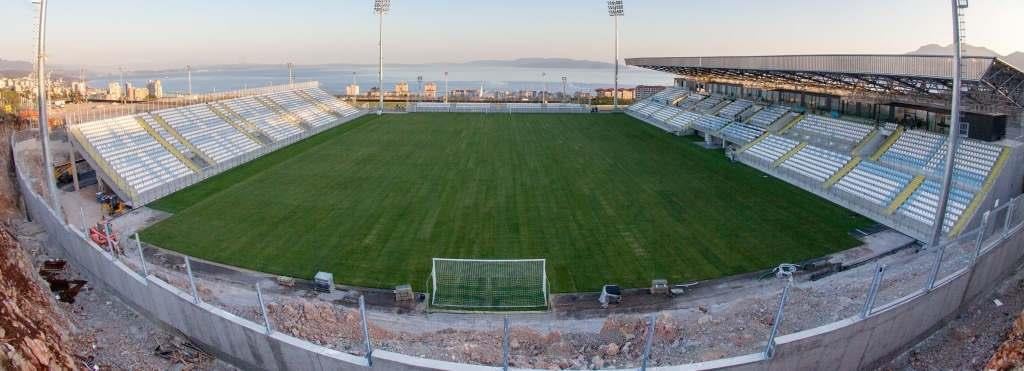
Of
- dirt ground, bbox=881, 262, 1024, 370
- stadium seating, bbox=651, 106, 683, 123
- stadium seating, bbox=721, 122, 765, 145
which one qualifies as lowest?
dirt ground, bbox=881, 262, 1024, 370

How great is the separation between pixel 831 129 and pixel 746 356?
25.4 meters

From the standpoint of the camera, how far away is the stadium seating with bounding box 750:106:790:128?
36147mm

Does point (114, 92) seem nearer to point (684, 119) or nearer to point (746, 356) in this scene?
point (684, 119)

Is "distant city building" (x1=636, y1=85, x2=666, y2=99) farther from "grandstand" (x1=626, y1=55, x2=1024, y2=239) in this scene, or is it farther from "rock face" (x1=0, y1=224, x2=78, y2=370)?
"rock face" (x1=0, y1=224, x2=78, y2=370)

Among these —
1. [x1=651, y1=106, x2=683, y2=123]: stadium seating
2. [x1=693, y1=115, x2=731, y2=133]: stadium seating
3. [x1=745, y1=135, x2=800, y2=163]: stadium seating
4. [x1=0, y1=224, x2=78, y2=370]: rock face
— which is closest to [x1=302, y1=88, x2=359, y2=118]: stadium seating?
[x1=651, y1=106, x2=683, y2=123]: stadium seating

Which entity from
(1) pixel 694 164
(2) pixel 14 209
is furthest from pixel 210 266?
(1) pixel 694 164

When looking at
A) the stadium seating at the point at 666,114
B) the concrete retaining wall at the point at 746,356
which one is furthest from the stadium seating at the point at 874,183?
the stadium seating at the point at 666,114

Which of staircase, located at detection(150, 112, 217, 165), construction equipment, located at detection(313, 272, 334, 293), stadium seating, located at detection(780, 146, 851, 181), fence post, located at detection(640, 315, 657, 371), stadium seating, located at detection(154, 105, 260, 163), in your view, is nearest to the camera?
fence post, located at detection(640, 315, 657, 371)

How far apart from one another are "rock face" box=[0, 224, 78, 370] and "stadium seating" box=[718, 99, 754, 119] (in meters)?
38.5

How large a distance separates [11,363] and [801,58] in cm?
2924

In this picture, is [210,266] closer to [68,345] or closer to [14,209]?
[68,345]

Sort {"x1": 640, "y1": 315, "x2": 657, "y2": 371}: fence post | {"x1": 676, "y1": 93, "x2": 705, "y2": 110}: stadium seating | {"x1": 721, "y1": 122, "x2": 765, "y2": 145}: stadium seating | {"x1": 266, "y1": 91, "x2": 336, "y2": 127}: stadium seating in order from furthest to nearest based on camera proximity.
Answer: {"x1": 676, "y1": 93, "x2": 705, "y2": 110}: stadium seating → {"x1": 266, "y1": 91, "x2": 336, "y2": 127}: stadium seating → {"x1": 721, "y1": 122, "x2": 765, "y2": 145}: stadium seating → {"x1": 640, "y1": 315, "x2": 657, "y2": 371}: fence post

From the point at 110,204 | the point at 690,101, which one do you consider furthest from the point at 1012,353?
the point at 690,101

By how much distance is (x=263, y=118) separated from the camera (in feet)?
133
